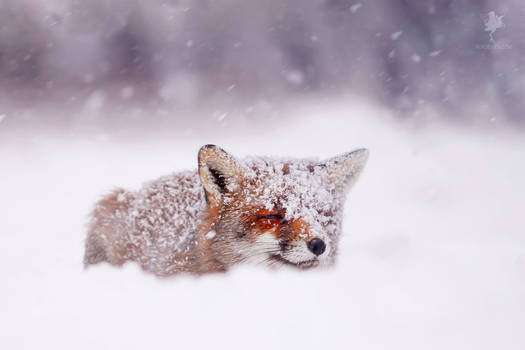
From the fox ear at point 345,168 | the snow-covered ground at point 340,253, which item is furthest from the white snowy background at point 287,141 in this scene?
the fox ear at point 345,168

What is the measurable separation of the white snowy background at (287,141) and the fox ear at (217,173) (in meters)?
0.64

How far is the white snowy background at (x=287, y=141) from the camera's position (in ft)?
9.87

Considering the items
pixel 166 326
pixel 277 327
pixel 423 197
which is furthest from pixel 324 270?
pixel 423 197

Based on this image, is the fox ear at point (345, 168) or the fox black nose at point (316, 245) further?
the fox ear at point (345, 168)

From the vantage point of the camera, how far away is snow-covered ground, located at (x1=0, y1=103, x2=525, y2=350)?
282 centimetres

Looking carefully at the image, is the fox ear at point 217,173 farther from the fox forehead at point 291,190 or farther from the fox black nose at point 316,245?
the fox black nose at point 316,245

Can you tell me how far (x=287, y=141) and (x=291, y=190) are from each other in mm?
5417

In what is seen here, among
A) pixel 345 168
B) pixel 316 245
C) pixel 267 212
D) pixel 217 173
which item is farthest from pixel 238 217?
pixel 345 168

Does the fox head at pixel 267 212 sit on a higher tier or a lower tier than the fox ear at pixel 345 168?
lower

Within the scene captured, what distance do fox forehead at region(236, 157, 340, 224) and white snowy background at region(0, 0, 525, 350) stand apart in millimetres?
521

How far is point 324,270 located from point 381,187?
4.22 m

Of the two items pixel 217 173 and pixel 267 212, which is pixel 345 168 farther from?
pixel 217 173

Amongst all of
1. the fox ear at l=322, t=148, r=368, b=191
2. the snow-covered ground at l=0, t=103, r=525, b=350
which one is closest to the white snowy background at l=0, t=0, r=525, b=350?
the snow-covered ground at l=0, t=103, r=525, b=350

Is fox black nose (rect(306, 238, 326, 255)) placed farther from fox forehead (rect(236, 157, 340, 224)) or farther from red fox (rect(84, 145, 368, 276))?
fox forehead (rect(236, 157, 340, 224))
